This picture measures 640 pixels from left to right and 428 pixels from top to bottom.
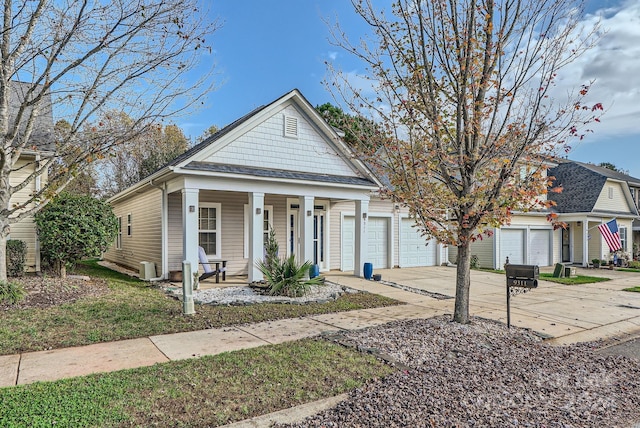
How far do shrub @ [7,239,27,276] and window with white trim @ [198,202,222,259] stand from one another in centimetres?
455

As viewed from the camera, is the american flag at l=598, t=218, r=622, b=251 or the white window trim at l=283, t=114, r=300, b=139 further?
the american flag at l=598, t=218, r=622, b=251

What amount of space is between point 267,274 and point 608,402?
6864mm

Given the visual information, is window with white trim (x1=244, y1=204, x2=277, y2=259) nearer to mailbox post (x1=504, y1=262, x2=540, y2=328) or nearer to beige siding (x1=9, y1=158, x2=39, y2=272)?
beige siding (x1=9, y1=158, x2=39, y2=272)

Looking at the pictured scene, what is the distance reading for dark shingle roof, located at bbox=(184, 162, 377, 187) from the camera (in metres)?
10.7

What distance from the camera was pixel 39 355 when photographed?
5.14 metres

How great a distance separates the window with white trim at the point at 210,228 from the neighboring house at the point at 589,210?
1817cm

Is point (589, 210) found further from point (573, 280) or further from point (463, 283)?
point (463, 283)

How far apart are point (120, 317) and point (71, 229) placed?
486 centimetres

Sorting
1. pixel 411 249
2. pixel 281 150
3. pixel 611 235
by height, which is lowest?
pixel 411 249

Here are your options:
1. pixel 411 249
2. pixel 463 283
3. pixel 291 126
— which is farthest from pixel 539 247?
pixel 463 283

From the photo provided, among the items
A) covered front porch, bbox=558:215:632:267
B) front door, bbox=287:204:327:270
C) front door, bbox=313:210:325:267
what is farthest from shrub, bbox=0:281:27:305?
covered front porch, bbox=558:215:632:267

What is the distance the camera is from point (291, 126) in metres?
12.6

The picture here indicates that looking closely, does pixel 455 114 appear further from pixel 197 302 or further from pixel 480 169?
pixel 197 302

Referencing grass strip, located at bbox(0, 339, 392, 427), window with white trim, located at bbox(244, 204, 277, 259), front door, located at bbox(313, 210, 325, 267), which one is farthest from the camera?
front door, located at bbox(313, 210, 325, 267)
